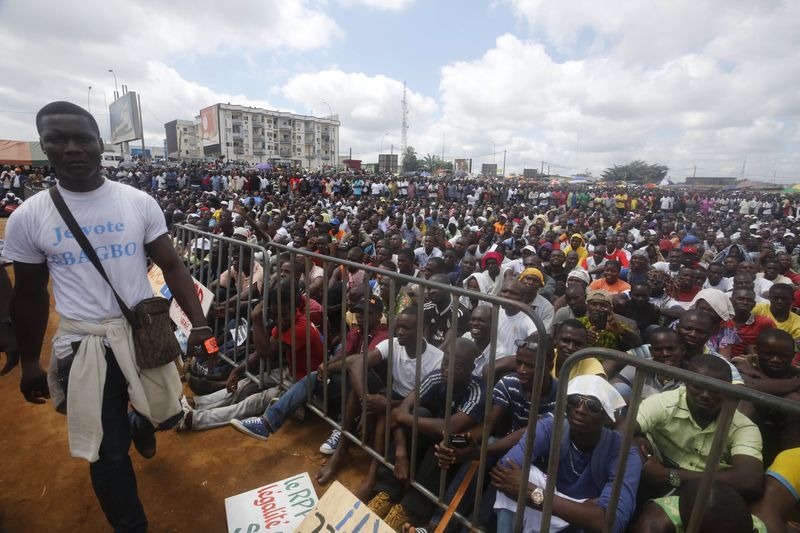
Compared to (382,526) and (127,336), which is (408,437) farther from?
(127,336)

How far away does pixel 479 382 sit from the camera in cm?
276

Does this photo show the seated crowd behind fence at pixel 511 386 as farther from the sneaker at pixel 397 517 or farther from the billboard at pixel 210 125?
the billboard at pixel 210 125

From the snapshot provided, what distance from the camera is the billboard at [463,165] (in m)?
76.8

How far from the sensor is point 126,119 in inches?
1863

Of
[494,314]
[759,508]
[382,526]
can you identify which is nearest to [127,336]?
[382,526]

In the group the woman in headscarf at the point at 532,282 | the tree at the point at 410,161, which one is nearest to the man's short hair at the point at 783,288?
the woman in headscarf at the point at 532,282

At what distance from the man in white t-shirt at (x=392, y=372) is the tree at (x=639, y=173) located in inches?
3301

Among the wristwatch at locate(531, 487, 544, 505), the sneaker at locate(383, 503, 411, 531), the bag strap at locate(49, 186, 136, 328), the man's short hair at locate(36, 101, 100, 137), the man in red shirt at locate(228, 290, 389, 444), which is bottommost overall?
the sneaker at locate(383, 503, 411, 531)

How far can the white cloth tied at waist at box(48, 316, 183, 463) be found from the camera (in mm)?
2014

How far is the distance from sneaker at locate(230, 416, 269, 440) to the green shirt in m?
2.80

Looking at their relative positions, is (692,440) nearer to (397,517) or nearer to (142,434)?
(397,517)

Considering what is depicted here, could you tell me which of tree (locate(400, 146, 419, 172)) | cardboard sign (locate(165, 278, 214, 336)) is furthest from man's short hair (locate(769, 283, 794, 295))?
tree (locate(400, 146, 419, 172))

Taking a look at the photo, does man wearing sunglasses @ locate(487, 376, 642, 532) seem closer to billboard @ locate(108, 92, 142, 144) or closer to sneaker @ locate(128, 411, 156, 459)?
sneaker @ locate(128, 411, 156, 459)

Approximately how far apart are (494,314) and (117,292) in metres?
1.86
